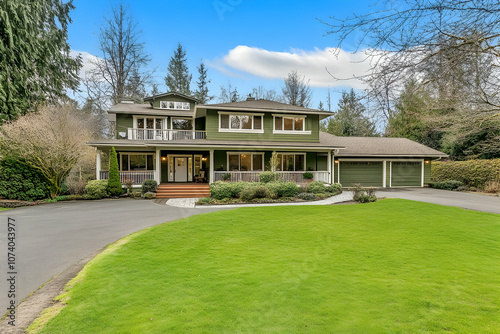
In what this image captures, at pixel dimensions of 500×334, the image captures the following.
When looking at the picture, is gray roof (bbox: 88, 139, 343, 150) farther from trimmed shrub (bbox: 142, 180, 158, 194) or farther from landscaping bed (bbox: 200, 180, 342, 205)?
landscaping bed (bbox: 200, 180, 342, 205)

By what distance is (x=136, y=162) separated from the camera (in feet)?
61.2

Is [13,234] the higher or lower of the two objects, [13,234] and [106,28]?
the lower

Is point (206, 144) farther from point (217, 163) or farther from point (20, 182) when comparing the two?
point (20, 182)

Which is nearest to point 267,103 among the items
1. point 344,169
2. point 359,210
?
point 344,169

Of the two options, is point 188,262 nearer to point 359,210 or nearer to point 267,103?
point 359,210

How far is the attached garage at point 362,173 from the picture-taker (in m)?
20.2

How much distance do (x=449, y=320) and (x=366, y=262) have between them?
178 cm

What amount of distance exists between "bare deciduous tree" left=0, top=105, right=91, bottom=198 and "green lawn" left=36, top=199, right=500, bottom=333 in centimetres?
1219

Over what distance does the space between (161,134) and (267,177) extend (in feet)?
30.4

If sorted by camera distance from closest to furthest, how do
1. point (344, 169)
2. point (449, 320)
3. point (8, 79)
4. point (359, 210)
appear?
point (449, 320)
point (359, 210)
point (8, 79)
point (344, 169)

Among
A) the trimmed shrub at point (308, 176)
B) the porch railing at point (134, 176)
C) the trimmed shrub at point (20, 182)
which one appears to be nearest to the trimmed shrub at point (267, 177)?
the trimmed shrub at point (308, 176)

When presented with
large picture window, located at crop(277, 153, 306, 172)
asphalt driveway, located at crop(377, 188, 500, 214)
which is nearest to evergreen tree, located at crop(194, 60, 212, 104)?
large picture window, located at crop(277, 153, 306, 172)

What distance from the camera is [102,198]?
14.9 m

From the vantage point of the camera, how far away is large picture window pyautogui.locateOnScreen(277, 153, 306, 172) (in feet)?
62.1
